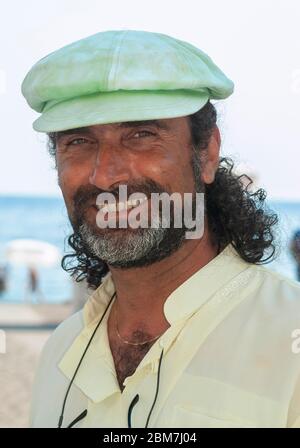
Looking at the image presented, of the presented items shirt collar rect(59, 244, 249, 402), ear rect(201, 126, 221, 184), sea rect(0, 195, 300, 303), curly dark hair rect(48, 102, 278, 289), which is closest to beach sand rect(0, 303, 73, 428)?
sea rect(0, 195, 300, 303)

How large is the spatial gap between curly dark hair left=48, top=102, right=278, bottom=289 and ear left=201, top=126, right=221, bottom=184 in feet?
0.10

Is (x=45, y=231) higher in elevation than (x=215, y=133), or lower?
lower

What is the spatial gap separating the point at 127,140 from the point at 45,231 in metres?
54.0

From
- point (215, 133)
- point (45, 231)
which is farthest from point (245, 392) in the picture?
point (45, 231)

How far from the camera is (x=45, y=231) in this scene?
56.3 metres

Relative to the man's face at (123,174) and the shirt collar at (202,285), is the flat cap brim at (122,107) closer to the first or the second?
the man's face at (123,174)

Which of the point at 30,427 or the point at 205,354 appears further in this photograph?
the point at 30,427

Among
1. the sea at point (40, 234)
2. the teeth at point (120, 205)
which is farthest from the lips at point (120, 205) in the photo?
the sea at point (40, 234)

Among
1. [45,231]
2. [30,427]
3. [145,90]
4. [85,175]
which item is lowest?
[45,231]

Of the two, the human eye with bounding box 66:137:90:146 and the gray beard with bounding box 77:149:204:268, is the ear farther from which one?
the human eye with bounding box 66:137:90:146

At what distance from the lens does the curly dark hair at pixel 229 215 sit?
2.98m

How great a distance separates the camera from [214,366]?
8.30 ft

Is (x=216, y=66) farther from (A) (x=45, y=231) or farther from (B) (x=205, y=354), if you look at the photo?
(A) (x=45, y=231)

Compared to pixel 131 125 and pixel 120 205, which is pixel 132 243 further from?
pixel 131 125
